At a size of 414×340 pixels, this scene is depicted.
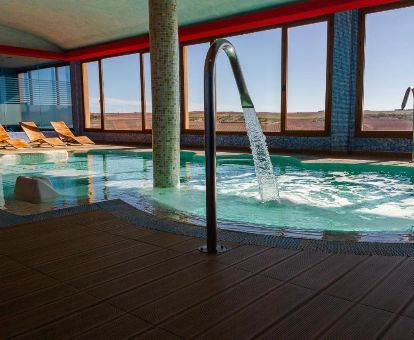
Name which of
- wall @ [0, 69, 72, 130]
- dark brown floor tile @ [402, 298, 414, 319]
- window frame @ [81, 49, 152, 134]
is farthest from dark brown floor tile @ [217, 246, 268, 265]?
wall @ [0, 69, 72, 130]

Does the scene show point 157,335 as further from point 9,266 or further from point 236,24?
point 236,24

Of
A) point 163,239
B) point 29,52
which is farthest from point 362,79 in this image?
point 29,52

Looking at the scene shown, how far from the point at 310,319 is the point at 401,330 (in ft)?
0.79

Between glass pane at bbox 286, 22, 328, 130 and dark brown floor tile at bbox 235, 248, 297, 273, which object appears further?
glass pane at bbox 286, 22, 328, 130

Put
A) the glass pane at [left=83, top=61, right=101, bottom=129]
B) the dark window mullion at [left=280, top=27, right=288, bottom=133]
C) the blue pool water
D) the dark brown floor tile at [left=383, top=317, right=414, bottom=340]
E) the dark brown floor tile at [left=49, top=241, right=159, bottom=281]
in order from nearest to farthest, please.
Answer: the dark brown floor tile at [left=383, top=317, right=414, bottom=340], the dark brown floor tile at [left=49, top=241, right=159, bottom=281], the blue pool water, the dark window mullion at [left=280, top=27, right=288, bottom=133], the glass pane at [left=83, top=61, right=101, bottom=129]

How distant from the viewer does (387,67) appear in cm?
746

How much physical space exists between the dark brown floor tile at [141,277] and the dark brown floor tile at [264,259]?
21cm

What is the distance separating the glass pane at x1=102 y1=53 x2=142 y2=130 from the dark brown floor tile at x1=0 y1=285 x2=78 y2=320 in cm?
961

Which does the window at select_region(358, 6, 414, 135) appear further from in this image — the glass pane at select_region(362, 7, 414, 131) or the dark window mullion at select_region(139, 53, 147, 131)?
the dark window mullion at select_region(139, 53, 147, 131)

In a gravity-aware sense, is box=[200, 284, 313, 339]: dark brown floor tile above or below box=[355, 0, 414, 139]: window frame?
below

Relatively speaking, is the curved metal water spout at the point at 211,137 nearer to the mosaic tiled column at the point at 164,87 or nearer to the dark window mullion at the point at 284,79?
the mosaic tiled column at the point at 164,87

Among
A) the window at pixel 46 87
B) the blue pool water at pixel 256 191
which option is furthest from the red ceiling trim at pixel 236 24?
the window at pixel 46 87

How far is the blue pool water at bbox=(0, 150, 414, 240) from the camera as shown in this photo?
3.06m

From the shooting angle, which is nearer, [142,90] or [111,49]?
[111,49]
